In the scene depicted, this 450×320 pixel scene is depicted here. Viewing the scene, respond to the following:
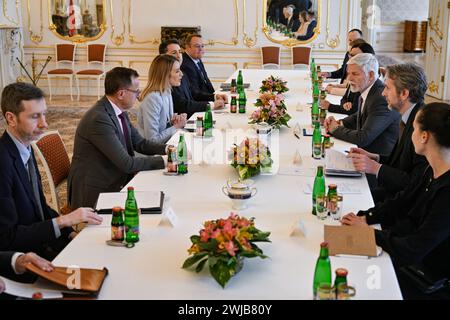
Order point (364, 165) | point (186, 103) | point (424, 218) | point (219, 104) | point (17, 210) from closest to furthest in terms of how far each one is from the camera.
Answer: point (424, 218) < point (17, 210) < point (364, 165) < point (219, 104) < point (186, 103)

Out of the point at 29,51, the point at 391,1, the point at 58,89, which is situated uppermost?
the point at 391,1

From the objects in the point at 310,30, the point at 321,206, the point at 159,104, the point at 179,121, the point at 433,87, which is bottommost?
the point at 433,87

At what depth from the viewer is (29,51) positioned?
11.1 m

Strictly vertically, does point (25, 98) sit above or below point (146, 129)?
above

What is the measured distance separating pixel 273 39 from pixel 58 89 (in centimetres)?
413

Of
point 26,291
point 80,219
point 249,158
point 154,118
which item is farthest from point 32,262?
point 154,118

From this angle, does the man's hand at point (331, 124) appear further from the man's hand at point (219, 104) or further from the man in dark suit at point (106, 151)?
the man in dark suit at point (106, 151)

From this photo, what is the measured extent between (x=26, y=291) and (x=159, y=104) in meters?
2.97

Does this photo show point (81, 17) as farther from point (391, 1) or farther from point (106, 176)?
point (391, 1)

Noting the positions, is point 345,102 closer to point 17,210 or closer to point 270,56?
point 17,210

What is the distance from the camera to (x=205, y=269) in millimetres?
2201
